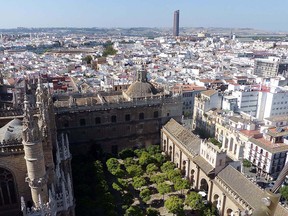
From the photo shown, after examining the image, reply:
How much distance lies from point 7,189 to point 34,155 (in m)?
6.08

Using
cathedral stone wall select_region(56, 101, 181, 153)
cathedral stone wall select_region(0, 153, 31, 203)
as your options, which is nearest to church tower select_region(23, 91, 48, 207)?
cathedral stone wall select_region(0, 153, 31, 203)

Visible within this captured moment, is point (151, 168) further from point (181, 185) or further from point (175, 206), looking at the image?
point (175, 206)

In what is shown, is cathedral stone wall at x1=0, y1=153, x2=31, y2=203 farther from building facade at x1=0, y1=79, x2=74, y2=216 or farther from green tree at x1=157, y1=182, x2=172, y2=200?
green tree at x1=157, y1=182, x2=172, y2=200

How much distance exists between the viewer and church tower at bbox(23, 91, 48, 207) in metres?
19.1

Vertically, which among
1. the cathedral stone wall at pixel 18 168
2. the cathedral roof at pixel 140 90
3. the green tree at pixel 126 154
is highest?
the cathedral stone wall at pixel 18 168

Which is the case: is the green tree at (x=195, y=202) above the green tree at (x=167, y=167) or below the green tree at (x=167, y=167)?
above

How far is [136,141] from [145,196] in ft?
65.7

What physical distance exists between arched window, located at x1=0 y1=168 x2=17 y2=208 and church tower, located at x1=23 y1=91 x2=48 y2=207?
3469 mm

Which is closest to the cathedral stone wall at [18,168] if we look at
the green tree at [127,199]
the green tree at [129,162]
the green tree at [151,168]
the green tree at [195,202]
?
the green tree at [127,199]

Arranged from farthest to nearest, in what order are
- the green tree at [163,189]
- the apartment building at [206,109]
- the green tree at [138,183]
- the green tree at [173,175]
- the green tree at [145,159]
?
the apartment building at [206,109]
the green tree at [145,159]
the green tree at [173,175]
the green tree at [138,183]
the green tree at [163,189]

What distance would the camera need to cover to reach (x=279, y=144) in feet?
169

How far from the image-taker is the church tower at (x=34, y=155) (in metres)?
19.1

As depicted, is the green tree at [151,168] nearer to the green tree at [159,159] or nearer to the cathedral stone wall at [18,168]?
the green tree at [159,159]

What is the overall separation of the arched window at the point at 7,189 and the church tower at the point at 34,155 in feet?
11.4
